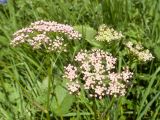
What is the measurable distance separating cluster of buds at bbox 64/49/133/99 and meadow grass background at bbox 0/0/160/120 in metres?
0.16

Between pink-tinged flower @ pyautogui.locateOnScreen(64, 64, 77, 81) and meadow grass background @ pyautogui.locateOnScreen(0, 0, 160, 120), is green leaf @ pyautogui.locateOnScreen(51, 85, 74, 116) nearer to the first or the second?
meadow grass background @ pyautogui.locateOnScreen(0, 0, 160, 120)

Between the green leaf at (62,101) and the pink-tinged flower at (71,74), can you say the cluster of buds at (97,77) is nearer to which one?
the pink-tinged flower at (71,74)

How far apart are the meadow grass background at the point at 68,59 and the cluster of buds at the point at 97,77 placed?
0.51 ft

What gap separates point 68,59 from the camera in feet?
6.45

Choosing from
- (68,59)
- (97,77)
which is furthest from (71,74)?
(68,59)

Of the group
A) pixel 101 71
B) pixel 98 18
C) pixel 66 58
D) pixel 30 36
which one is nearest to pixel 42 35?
pixel 30 36

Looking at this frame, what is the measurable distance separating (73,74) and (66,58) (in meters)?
0.63

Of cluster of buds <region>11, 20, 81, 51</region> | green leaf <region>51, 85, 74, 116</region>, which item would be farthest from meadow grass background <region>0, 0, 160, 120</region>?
cluster of buds <region>11, 20, 81, 51</region>

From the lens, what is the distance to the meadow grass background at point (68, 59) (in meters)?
1.68

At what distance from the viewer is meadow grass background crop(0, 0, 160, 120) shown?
1.68 meters

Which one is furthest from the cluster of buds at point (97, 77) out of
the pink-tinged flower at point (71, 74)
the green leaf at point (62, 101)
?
the green leaf at point (62, 101)

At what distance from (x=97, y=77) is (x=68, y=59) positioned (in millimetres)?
693

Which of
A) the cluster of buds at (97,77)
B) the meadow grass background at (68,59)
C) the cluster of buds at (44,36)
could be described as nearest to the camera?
the cluster of buds at (97,77)

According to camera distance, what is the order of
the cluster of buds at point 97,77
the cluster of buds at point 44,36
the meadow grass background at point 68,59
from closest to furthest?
the cluster of buds at point 97,77 < the cluster of buds at point 44,36 < the meadow grass background at point 68,59
